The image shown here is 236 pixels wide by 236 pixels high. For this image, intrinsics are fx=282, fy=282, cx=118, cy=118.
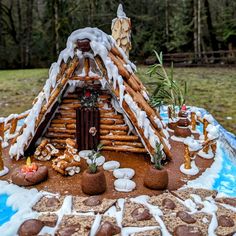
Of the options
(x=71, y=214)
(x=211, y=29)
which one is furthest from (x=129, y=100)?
(x=211, y=29)

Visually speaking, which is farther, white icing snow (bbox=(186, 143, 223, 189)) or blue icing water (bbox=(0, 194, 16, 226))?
white icing snow (bbox=(186, 143, 223, 189))

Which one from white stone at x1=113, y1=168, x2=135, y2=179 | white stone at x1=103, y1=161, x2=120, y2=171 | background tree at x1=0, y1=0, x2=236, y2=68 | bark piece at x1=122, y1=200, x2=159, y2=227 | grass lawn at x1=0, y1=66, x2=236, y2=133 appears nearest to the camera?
bark piece at x1=122, y1=200, x2=159, y2=227

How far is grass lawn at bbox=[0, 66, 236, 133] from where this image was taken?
10.5m

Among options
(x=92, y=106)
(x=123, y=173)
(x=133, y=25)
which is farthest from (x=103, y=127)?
(x=133, y=25)

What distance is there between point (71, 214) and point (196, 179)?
2.28 meters

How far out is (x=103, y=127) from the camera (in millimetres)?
5898

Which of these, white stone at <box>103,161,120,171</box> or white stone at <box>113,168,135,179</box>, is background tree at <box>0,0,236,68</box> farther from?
white stone at <box>113,168,135,179</box>

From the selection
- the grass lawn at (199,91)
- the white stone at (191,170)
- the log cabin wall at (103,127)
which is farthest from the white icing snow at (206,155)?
the grass lawn at (199,91)

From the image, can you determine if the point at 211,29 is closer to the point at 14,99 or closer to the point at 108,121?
the point at 14,99

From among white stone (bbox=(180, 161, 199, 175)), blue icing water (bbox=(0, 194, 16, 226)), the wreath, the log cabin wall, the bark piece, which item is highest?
the wreath

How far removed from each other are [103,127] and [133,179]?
1.43 metres

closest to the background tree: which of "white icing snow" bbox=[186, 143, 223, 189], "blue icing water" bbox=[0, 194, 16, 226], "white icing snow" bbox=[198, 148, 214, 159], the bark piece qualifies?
"white icing snow" bbox=[198, 148, 214, 159]

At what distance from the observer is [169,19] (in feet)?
81.9

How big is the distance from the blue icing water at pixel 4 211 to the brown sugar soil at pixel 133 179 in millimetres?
543
